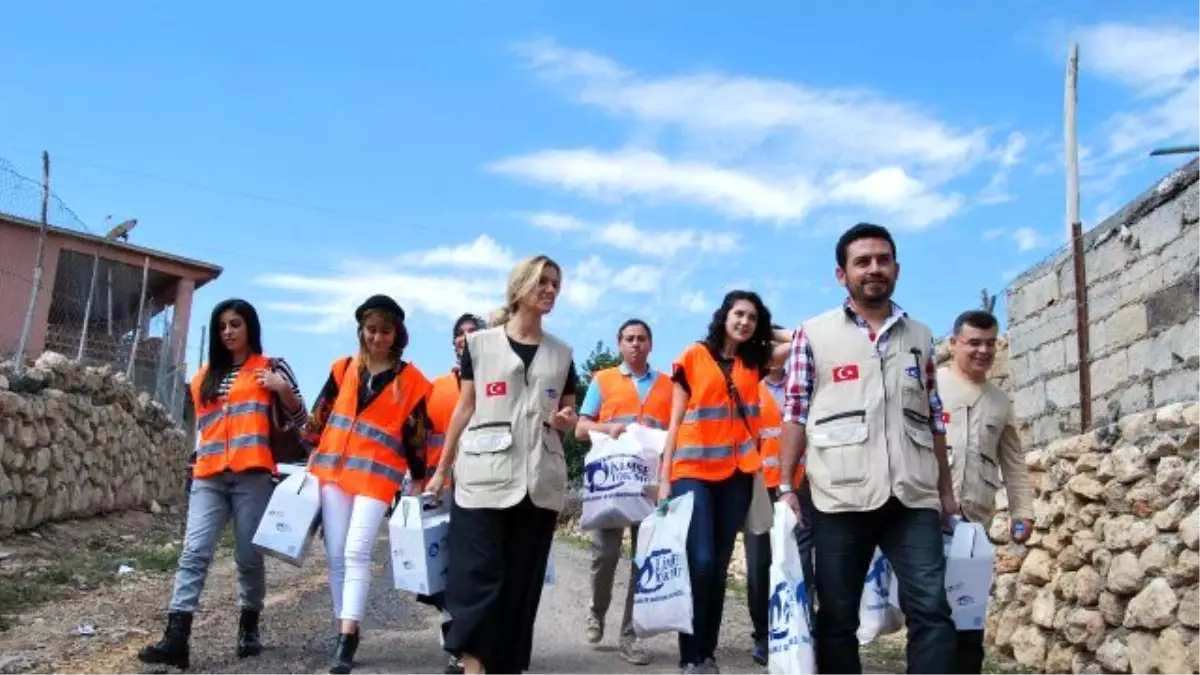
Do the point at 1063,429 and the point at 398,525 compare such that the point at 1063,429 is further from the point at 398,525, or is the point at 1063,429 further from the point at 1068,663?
the point at 398,525

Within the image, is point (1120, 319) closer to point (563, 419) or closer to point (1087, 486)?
point (1087, 486)

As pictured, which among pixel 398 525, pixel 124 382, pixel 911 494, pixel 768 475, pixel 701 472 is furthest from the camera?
pixel 124 382

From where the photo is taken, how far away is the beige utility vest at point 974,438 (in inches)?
201

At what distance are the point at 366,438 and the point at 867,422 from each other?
2.52 metres

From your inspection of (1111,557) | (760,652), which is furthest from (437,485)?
(1111,557)

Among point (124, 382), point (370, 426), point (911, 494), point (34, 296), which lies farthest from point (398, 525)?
point (124, 382)

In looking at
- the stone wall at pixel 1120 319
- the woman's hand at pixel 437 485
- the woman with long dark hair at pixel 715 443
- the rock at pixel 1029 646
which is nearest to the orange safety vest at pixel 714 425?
the woman with long dark hair at pixel 715 443

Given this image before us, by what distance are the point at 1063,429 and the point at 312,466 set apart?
4.88 metres

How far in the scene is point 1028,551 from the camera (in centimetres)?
781

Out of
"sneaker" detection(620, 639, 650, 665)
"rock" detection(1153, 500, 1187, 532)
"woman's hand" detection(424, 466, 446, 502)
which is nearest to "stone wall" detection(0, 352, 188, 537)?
"sneaker" detection(620, 639, 650, 665)

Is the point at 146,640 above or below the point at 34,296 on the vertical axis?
below

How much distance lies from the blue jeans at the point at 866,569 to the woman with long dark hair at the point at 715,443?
1.23m

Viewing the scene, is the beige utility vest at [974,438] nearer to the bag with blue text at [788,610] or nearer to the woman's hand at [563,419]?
the bag with blue text at [788,610]

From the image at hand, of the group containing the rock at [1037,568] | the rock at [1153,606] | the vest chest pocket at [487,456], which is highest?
the vest chest pocket at [487,456]
